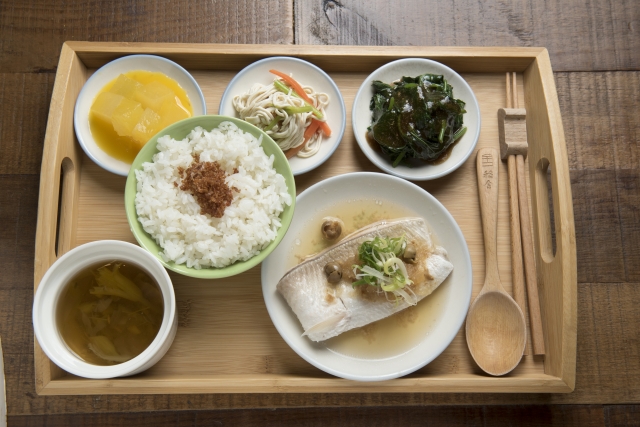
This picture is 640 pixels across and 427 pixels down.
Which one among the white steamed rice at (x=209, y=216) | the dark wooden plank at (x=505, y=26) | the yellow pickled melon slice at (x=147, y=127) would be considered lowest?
the white steamed rice at (x=209, y=216)

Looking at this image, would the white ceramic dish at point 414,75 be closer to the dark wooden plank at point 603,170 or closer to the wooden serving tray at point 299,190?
the wooden serving tray at point 299,190

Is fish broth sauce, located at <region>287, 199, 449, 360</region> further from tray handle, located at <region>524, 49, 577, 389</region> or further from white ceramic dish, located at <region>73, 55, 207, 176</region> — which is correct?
white ceramic dish, located at <region>73, 55, 207, 176</region>

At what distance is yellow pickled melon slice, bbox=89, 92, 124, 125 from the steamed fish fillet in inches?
50.0

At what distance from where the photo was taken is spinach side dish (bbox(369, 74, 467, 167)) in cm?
259

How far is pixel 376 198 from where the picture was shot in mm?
2686

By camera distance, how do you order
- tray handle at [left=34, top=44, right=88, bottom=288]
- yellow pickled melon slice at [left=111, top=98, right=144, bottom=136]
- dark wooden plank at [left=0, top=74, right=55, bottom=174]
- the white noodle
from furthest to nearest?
dark wooden plank at [left=0, top=74, right=55, bottom=174]
the white noodle
yellow pickled melon slice at [left=111, top=98, right=144, bottom=136]
tray handle at [left=34, top=44, right=88, bottom=288]

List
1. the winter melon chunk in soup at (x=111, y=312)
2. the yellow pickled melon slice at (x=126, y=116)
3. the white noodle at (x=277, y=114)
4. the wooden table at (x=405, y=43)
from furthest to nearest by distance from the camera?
1. the wooden table at (x=405, y=43)
2. the white noodle at (x=277, y=114)
3. the yellow pickled melon slice at (x=126, y=116)
4. the winter melon chunk in soup at (x=111, y=312)

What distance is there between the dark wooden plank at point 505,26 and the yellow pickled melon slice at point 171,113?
103 centimetres

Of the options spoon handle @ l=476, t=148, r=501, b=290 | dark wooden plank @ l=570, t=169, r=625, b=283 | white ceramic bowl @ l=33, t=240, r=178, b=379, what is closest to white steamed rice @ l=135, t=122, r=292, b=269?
white ceramic bowl @ l=33, t=240, r=178, b=379

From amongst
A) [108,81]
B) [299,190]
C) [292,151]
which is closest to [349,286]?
[299,190]

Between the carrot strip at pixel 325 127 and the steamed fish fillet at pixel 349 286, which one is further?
the carrot strip at pixel 325 127

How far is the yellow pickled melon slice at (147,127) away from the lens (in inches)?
98.9

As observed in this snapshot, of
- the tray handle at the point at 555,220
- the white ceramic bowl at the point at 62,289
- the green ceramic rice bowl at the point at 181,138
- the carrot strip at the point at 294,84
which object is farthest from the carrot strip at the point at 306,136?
the tray handle at the point at 555,220

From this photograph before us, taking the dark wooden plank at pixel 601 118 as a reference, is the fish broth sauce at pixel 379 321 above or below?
below
